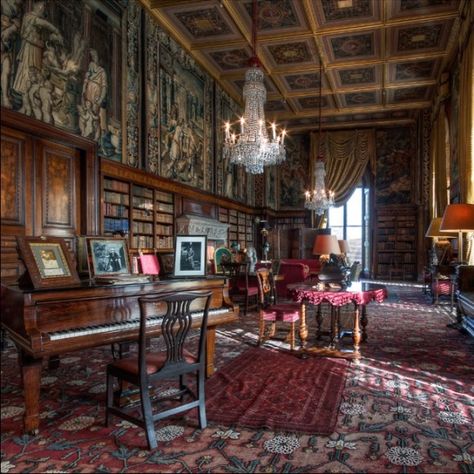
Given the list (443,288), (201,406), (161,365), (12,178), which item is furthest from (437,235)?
(12,178)

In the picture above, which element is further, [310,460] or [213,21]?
[213,21]

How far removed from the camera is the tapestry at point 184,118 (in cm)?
941

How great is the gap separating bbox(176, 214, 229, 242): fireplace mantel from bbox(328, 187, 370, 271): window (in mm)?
6862

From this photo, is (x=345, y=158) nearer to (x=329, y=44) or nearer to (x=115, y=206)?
(x=329, y=44)

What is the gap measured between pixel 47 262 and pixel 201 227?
25.3 ft

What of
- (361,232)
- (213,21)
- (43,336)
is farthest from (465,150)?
(361,232)

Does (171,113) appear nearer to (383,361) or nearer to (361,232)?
(383,361)

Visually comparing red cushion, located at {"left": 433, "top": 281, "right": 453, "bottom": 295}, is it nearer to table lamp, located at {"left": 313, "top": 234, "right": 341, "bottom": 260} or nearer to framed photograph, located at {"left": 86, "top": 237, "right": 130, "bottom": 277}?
table lamp, located at {"left": 313, "top": 234, "right": 341, "bottom": 260}

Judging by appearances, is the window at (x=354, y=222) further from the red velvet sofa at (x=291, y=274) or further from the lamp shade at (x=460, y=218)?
the lamp shade at (x=460, y=218)

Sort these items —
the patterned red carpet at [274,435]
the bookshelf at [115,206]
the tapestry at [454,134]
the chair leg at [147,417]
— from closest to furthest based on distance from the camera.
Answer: the patterned red carpet at [274,435]
the chair leg at [147,417]
the bookshelf at [115,206]
the tapestry at [454,134]

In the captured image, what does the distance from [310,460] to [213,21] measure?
926 cm

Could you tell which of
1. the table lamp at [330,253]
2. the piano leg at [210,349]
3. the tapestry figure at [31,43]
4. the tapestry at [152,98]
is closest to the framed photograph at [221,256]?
the tapestry at [152,98]

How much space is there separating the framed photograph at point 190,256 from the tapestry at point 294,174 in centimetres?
1380

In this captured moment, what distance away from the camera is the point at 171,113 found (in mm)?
9633
